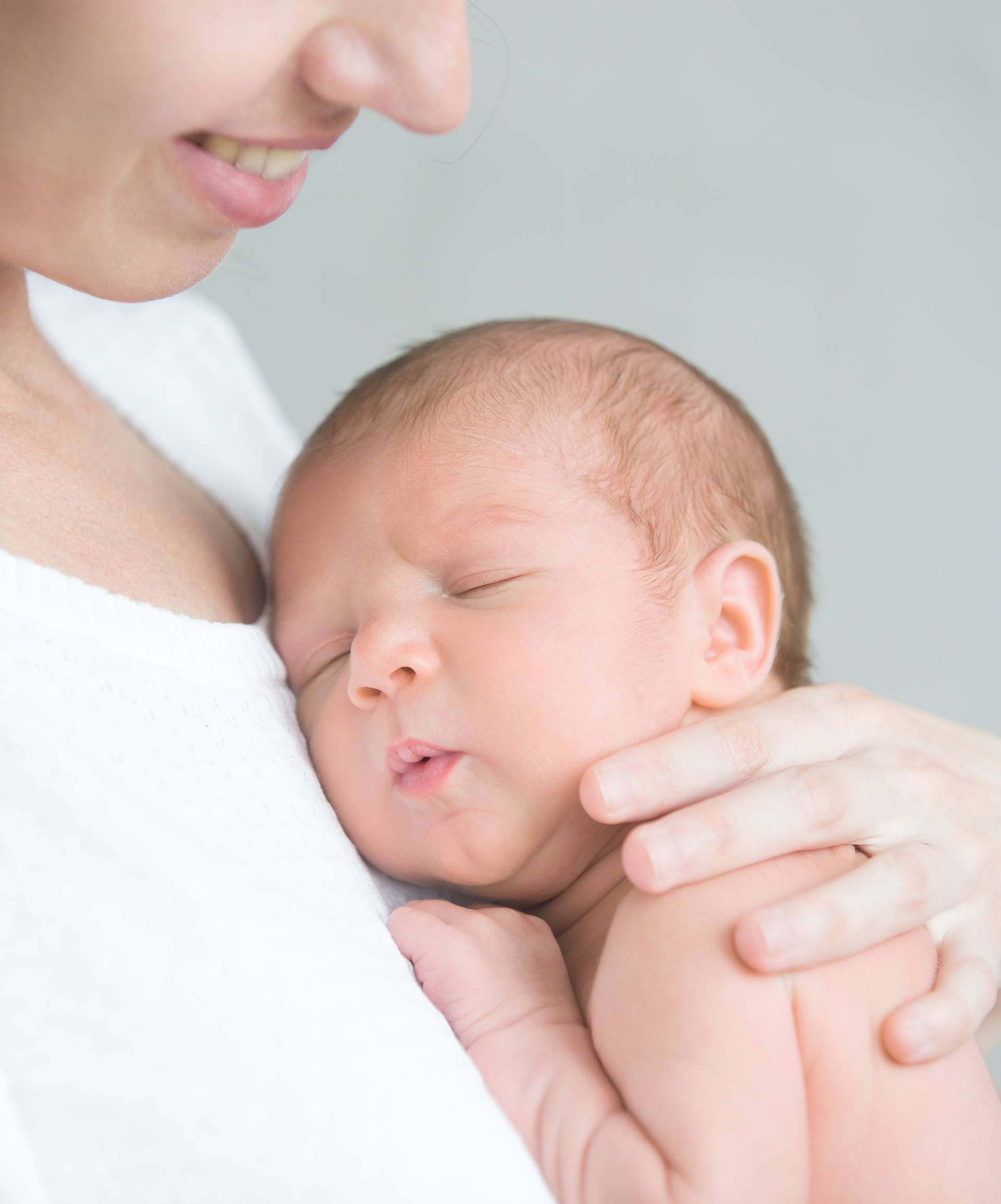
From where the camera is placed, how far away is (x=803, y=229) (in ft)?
8.60

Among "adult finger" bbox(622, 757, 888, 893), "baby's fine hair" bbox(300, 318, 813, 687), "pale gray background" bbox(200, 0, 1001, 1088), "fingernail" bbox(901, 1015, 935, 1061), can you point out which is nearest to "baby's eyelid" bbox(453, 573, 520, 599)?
"baby's fine hair" bbox(300, 318, 813, 687)

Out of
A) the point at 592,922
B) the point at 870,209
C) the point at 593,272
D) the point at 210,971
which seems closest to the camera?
the point at 210,971

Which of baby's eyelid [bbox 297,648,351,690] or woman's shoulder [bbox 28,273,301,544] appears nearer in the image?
baby's eyelid [bbox 297,648,351,690]

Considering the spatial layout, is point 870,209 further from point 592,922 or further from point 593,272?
point 592,922

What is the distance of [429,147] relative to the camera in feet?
8.87

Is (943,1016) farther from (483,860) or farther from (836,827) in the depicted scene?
(483,860)

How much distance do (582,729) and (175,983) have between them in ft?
1.40

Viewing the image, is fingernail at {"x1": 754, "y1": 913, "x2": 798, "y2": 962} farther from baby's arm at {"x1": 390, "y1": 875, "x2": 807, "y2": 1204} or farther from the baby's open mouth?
the baby's open mouth

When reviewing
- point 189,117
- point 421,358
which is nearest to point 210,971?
point 189,117

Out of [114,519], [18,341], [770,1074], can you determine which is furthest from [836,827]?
[18,341]

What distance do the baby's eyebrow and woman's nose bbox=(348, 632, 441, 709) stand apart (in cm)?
11

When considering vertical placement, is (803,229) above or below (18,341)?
above

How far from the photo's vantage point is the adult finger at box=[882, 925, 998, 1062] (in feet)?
2.65

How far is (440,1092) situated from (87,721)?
12.2 inches
